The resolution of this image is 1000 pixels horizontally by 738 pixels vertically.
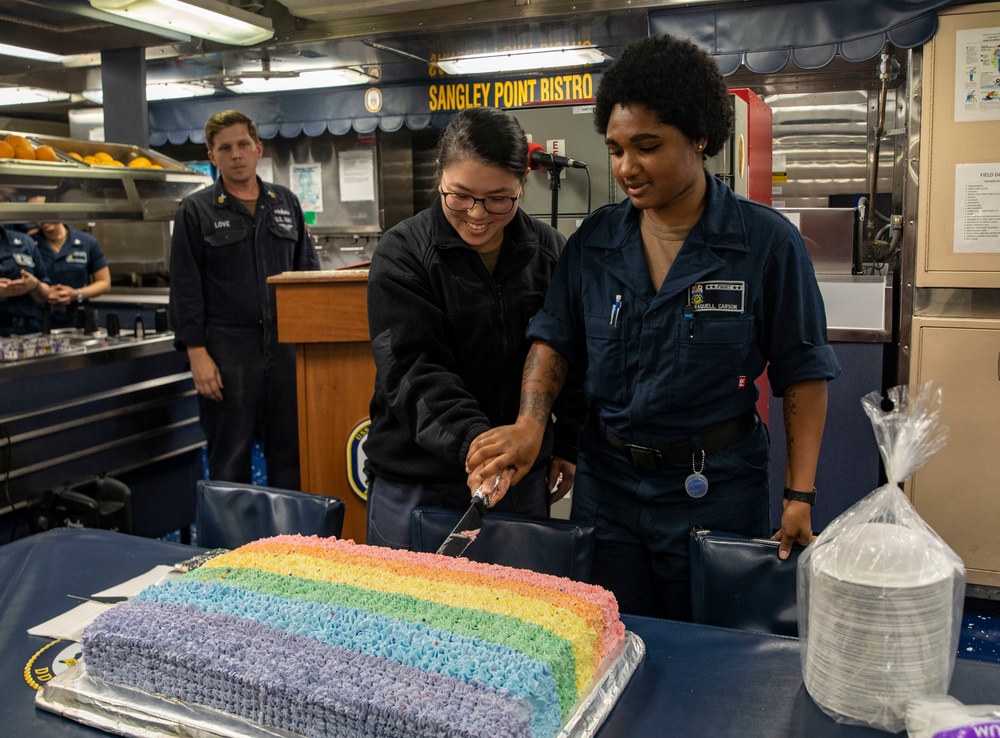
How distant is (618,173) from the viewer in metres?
1.82

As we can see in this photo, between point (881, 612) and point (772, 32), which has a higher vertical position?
point (772, 32)

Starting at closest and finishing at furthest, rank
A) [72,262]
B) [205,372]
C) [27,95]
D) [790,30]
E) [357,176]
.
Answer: [205,372], [790,30], [72,262], [27,95], [357,176]

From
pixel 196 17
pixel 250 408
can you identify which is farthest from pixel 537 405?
pixel 196 17

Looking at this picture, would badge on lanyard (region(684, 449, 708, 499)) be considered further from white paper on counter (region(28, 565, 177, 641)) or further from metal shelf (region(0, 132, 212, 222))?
metal shelf (region(0, 132, 212, 222))

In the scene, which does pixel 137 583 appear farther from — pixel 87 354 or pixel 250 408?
pixel 87 354

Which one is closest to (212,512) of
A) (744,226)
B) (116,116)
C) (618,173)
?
(618,173)

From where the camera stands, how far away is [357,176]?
813 cm

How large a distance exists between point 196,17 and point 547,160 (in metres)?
2.00

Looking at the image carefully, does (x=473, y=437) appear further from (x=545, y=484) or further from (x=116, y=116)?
(x=116, y=116)

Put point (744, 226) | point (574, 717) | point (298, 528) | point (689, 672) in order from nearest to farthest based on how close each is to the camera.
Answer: point (574, 717) < point (689, 672) < point (744, 226) < point (298, 528)

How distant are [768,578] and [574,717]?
0.64 m

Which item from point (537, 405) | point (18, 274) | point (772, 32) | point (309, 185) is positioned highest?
point (772, 32)

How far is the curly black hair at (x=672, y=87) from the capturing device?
1.74m

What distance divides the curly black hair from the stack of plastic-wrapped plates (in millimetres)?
897
